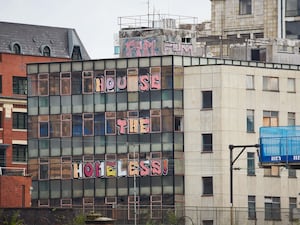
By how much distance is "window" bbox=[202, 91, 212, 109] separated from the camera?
144 m

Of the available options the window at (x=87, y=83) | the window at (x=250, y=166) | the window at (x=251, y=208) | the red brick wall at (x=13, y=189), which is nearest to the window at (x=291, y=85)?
the window at (x=250, y=166)

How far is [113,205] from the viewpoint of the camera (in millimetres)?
144250

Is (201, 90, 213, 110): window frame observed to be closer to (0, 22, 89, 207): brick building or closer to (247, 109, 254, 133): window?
(247, 109, 254, 133): window

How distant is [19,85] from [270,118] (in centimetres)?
4077

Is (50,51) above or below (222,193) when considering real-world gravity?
above

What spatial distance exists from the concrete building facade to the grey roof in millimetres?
33393

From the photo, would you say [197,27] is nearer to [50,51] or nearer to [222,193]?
[50,51]

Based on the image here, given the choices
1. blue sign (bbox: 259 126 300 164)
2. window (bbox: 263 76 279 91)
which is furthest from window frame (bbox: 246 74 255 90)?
blue sign (bbox: 259 126 300 164)

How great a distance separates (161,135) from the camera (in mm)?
144500

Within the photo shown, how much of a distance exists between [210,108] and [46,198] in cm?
1677

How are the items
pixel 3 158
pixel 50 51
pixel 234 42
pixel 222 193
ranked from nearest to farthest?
pixel 222 193 → pixel 234 42 → pixel 3 158 → pixel 50 51

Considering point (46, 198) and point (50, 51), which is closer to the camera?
point (46, 198)

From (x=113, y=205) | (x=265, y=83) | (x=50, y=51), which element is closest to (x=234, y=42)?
(x=265, y=83)

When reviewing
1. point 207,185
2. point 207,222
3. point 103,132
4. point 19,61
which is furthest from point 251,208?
point 19,61
